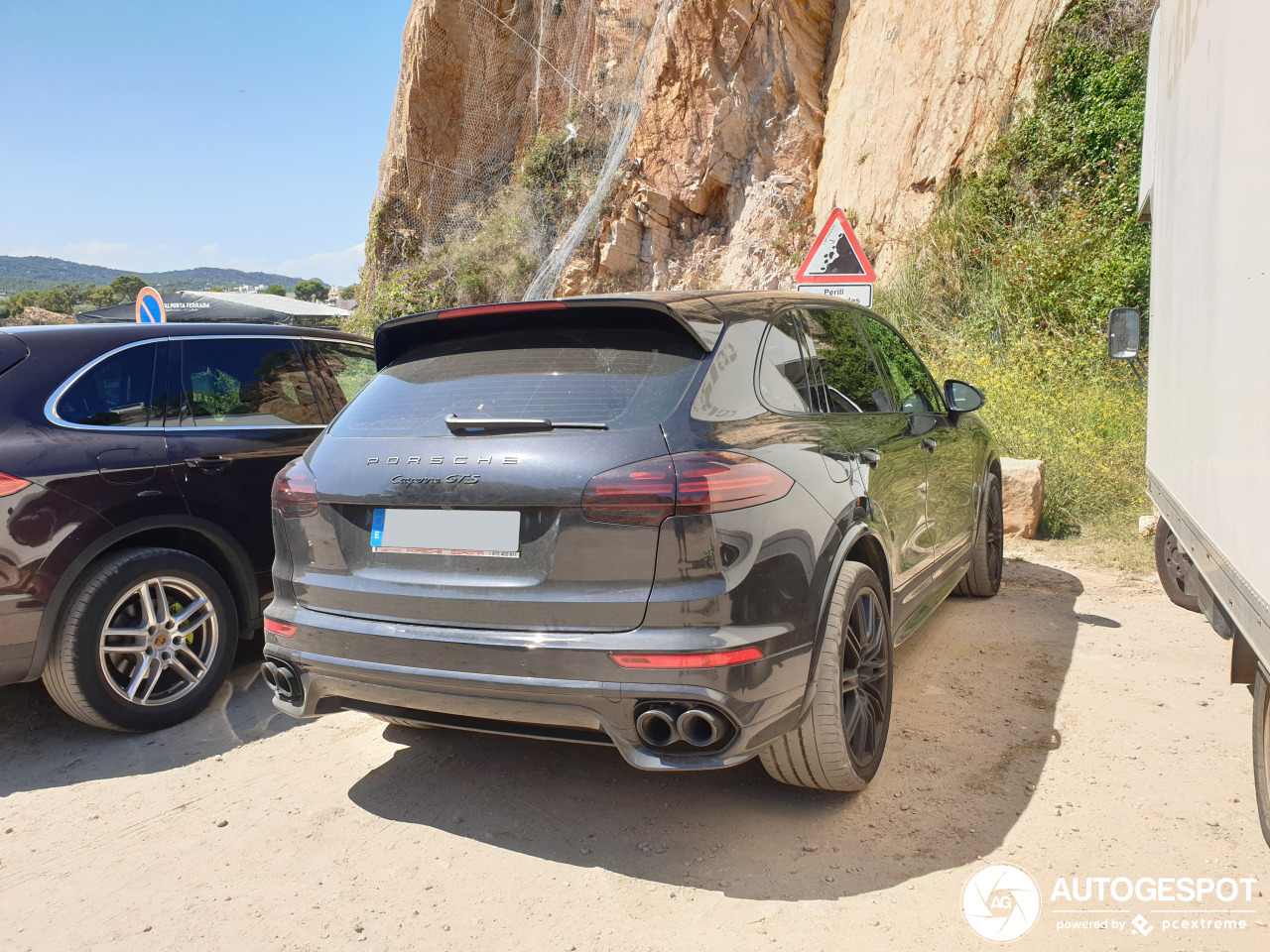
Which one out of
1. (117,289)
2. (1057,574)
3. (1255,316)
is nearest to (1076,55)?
(1057,574)

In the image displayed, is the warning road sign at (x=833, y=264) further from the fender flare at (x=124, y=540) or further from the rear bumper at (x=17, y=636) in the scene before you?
the rear bumper at (x=17, y=636)

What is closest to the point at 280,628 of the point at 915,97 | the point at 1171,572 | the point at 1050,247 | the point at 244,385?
Result: the point at 244,385

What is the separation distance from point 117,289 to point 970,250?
68898 millimetres

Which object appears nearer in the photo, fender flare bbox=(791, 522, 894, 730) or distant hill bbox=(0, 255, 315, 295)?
fender flare bbox=(791, 522, 894, 730)

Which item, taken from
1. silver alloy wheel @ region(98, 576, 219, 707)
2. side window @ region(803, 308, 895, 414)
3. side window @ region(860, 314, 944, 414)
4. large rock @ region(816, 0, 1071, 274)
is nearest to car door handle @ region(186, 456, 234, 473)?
silver alloy wheel @ region(98, 576, 219, 707)

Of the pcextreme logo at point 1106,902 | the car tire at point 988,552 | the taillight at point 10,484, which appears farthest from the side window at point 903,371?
the taillight at point 10,484

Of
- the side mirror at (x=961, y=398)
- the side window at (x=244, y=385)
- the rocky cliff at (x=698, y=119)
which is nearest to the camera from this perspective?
the side window at (x=244, y=385)

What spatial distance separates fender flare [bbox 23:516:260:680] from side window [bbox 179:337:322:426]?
0.51 metres

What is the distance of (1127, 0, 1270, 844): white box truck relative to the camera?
198 centimetres

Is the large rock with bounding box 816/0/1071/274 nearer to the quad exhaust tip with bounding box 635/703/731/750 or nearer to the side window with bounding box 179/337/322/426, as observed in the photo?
the side window with bounding box 179/337/322/426

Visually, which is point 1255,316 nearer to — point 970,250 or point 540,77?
point 970,250

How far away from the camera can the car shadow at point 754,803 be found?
2.64 m

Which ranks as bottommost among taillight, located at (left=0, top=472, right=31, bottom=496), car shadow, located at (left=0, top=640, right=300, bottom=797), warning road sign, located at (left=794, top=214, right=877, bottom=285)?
car shadow, located at (left=0, top=640, right=300, bottom=797)

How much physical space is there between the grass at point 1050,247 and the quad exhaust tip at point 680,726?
22.1 feet
